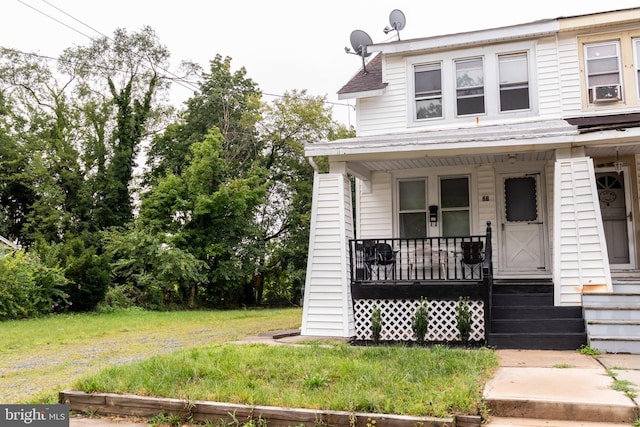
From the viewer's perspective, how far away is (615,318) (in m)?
7.77

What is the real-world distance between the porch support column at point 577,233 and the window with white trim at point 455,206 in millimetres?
2537

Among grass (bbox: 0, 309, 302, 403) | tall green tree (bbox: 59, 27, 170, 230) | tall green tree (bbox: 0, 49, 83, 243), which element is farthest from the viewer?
tall green tree (bbox: 59, 27, 170, 230)

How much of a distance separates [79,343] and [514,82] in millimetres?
9996

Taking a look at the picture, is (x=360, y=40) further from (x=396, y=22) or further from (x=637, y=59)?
(x=637, y=59)

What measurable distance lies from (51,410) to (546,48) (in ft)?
34.7

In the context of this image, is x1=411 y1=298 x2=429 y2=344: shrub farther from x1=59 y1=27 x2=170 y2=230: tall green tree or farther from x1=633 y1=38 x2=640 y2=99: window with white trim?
x1=59 y1=27 x2=170 y2=230: tall green tree

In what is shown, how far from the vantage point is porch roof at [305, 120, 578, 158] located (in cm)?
852

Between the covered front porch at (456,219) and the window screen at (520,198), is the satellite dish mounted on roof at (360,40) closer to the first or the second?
the covered front porch at (456,219)

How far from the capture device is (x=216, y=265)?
2234cm

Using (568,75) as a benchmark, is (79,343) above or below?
below

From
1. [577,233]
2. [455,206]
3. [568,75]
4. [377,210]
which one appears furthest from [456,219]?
[568,75]

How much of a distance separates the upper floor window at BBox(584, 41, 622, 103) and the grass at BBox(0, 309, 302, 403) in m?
8.23

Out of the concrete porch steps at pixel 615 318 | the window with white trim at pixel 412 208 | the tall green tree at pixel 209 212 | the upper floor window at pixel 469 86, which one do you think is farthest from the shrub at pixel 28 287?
the concrete porch steps at pixel 615 318

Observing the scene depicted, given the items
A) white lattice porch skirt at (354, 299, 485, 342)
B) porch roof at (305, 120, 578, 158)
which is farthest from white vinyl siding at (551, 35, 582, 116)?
white lattice porch skirt at (354, 299, 485, 342)
